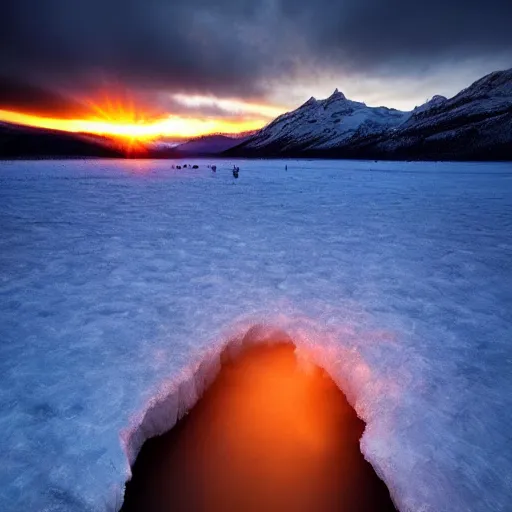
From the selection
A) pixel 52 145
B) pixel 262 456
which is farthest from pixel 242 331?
pixel 52 145

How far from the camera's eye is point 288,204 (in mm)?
13875

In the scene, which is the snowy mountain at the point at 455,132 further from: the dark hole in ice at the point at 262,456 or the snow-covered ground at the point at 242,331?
the dark hole in ice at the point at 262,456

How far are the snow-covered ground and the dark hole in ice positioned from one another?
20 cm

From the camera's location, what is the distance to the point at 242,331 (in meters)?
3.85

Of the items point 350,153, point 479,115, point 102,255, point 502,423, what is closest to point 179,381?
point 502,423

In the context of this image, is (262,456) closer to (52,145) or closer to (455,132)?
(455,132)

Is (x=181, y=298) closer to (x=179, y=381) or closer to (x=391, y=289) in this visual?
(x=179, y=381)

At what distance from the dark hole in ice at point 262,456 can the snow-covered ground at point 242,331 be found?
0.20m

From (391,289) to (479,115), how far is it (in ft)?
436

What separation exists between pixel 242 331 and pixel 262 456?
1448 millimetres

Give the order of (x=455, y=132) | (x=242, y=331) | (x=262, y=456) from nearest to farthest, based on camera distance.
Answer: (x=262, y=456) → (x=242, y=331) → (x=455, y=132)

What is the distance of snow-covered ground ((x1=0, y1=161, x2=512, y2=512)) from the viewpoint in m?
2.25

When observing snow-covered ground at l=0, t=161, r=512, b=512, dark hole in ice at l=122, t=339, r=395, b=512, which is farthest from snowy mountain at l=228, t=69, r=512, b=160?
dark hole in ice at l=122, t=339, r=395, b=512

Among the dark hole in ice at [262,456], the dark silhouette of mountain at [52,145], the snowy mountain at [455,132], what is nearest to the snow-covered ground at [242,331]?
the dark hole in ice at [262,456]
